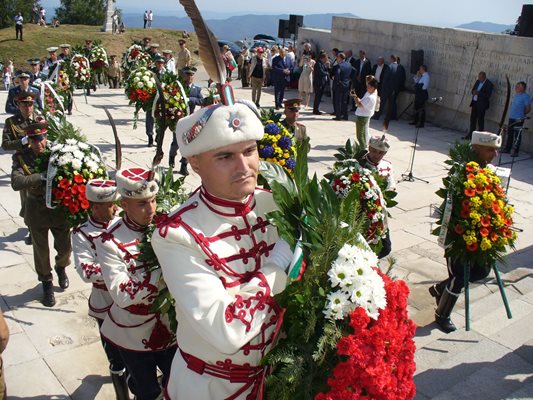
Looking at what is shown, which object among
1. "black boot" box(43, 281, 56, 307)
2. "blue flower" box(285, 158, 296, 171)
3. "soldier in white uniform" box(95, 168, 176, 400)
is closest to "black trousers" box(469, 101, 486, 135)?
"blue flower" box(285, 158, 296, 171)

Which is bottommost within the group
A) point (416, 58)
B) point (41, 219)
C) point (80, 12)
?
point (41, 219)

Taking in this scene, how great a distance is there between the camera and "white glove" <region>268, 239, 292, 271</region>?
2449 mm

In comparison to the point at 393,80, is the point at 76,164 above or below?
below

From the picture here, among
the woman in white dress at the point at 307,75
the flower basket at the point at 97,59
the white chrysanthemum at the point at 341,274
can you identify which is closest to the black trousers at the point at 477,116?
the woman in white dress at the point at 307,75

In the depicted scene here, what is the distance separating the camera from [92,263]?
4.25 metres

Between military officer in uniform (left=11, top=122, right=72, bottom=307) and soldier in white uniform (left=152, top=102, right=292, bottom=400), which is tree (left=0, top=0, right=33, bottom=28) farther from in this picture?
soldier in white uniform (left=152, top=102, right=292, bottom=400)

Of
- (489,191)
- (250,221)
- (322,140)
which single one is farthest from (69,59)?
(250,221)

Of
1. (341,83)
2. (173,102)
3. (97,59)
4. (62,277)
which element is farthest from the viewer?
(97,59)

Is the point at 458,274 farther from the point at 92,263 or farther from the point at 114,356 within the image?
the point at 92,263

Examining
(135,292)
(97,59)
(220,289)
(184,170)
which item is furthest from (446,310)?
(97,59)

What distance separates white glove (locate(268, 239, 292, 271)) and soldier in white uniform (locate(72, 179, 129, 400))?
2154 mm

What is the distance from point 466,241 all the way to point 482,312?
1360 millimetres

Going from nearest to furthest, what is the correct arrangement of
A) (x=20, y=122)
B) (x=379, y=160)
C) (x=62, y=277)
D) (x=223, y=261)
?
1. (x=223, y=261)
2. (x=62, y=277)
3. (x=379, y=160)
4. (x=20, y=122)

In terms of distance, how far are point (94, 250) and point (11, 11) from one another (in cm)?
5881
